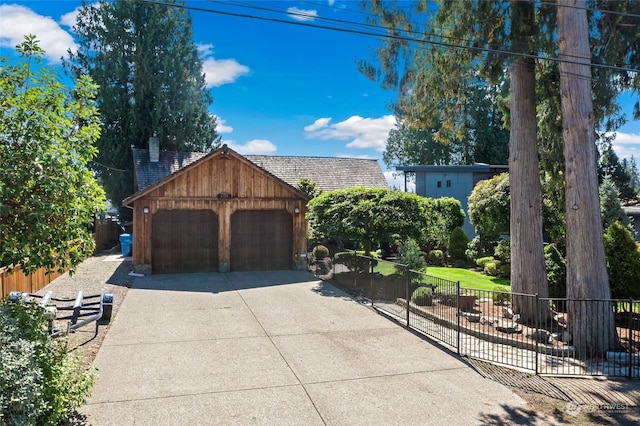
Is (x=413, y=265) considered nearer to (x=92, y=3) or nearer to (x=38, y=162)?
(x=38, y=162)

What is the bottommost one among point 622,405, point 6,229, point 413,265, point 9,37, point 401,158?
point 622,405

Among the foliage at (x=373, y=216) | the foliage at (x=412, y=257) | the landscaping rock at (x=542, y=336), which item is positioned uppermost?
the foliage at (x=373, y=216)

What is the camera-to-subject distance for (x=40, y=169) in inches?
193

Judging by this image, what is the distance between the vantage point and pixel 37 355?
459 centimetres

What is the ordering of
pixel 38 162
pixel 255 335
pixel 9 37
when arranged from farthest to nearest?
pixel 255 335
pixel 9 37
pixel 38 162

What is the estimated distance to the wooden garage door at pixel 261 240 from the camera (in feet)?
55.9

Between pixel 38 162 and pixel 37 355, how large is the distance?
2.08 meters

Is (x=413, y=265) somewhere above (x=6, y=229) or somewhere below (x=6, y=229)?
below


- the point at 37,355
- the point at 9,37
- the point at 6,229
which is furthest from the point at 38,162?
the point at 9,37

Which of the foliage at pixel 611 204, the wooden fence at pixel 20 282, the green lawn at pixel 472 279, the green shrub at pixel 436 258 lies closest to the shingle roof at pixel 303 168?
the green shrub at pixel 436 258

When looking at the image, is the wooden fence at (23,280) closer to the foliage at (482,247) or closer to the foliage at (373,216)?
the foliage at (373,216)

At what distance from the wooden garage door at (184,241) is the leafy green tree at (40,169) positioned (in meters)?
11.1

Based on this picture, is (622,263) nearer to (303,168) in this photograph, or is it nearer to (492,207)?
(492,207)

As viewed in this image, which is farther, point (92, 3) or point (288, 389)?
point (92, 3)
